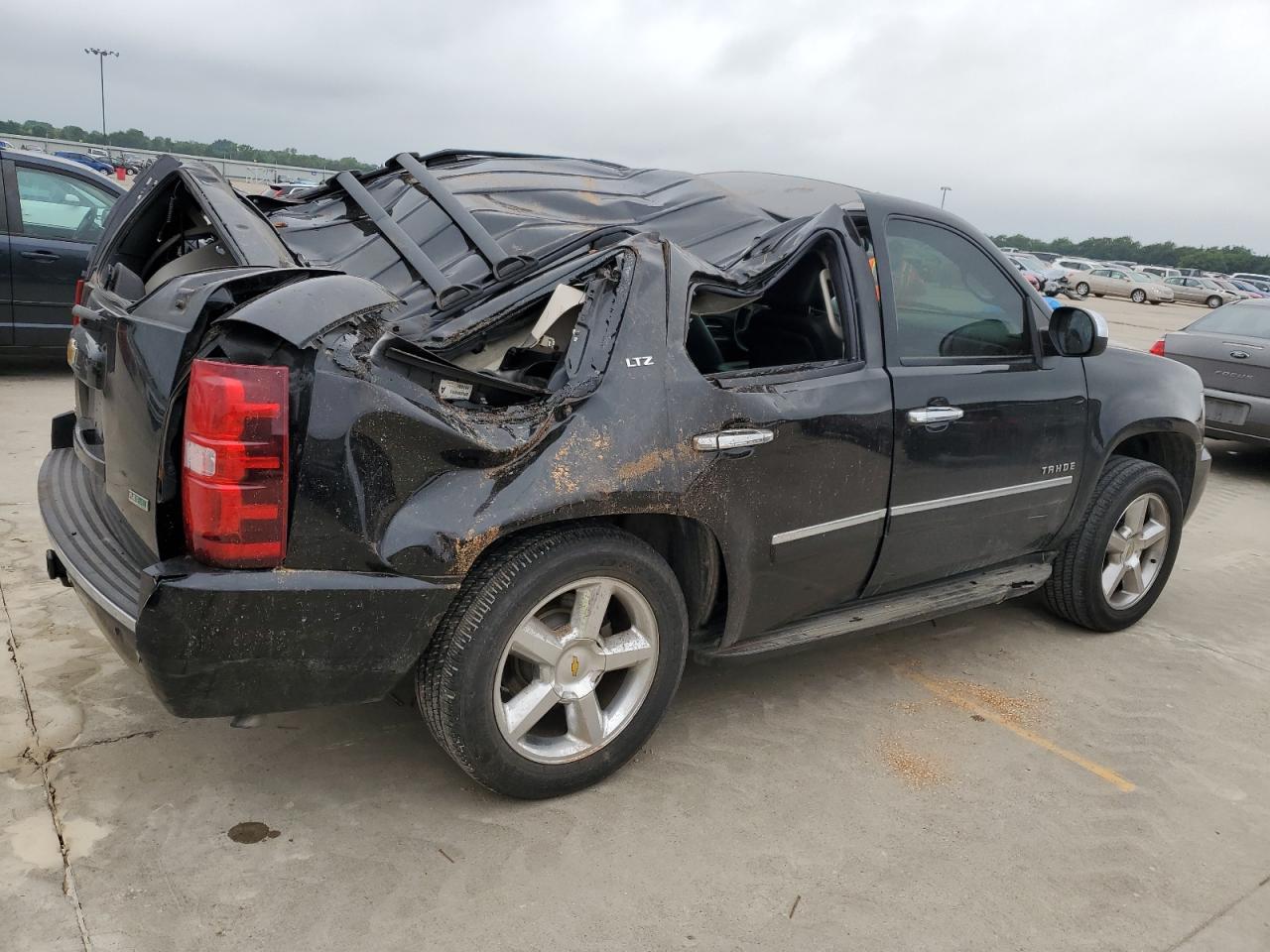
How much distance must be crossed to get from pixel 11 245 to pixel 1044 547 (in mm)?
7394

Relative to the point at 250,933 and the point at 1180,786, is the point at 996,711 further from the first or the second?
the point at 250,933

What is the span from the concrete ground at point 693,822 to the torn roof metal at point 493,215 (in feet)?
4.82

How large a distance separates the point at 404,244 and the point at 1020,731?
107 inches

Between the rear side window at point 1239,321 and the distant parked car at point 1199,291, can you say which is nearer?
the rear side window at point 1239,321

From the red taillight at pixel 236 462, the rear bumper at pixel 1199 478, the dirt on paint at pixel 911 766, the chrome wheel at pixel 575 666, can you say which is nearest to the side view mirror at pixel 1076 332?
the rear bumper at pixel 1199 478

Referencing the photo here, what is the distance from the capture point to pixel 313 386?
2340mm

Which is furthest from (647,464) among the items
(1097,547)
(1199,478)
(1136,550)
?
(1199,478)

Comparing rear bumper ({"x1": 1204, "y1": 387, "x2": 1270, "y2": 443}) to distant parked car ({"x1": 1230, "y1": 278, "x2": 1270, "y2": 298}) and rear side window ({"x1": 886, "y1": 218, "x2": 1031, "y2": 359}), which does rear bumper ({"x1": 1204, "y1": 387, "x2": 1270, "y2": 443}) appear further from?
distant parked car ({"x1": 1230, "y1": 278, "x2": 1270, "y2": 298})

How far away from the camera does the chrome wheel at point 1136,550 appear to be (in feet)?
14.8

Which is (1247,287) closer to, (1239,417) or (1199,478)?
(1239,417)

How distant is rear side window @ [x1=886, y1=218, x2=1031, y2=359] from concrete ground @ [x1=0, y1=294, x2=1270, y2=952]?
51.3 inches

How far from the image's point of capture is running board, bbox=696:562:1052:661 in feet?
10.8

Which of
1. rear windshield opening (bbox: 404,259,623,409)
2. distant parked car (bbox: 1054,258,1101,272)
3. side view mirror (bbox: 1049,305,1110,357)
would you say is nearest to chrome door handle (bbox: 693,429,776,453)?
rear windshield opening (bbox: 404,259,623,409)

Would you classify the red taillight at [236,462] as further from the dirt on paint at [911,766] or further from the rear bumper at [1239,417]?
the rear bumper at [1239,417]
